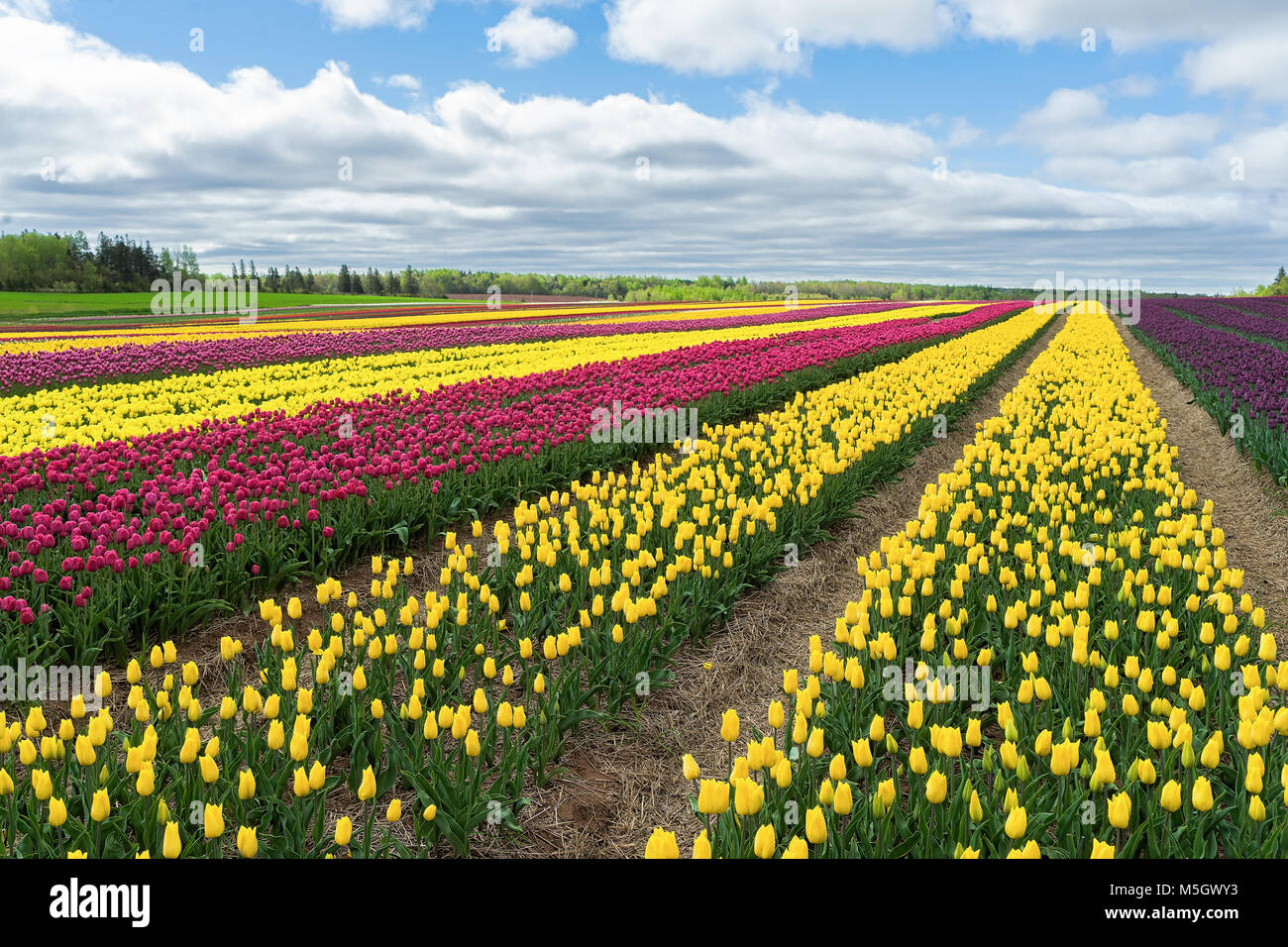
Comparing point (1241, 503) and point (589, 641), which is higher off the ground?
point (1241, 503)

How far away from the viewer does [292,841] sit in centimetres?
333

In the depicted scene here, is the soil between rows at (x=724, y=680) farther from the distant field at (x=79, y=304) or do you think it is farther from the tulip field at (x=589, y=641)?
the distant field at (x=79, y=304)

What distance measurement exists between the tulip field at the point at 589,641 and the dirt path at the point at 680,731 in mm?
100

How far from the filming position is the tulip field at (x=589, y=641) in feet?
10.6

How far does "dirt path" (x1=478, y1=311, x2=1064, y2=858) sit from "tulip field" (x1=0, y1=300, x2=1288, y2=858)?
0.10m

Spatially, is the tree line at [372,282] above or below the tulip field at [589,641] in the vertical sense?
above

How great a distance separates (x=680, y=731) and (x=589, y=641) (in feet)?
2.66

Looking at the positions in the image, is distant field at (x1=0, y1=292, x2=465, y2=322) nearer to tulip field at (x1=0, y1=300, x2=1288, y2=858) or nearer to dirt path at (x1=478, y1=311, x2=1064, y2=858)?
tulip field at (x1=0, y1=300, x2=1288, y2=858)

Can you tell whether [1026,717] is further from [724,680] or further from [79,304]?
[79,304]

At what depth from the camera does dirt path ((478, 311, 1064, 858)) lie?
3947 millimetres

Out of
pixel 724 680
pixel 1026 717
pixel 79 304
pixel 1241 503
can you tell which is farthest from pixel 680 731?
pixel 79 304

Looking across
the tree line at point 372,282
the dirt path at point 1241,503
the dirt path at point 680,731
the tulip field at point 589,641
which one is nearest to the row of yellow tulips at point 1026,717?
the tulip field at point 589,641

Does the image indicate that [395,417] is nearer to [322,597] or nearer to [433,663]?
[322,597]

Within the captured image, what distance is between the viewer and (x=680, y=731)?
15.8 ft
